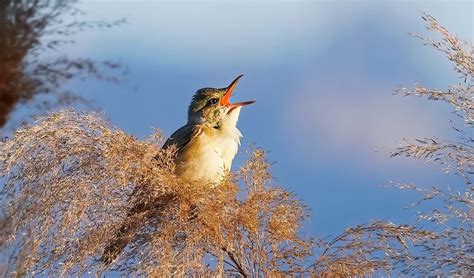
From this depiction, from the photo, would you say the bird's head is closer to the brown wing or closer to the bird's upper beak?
the bird's upper beak

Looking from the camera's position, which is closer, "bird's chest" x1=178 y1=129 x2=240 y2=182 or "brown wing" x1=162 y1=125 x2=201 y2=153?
"bird's chest" x1=178 y1=129 x2=240 y2=182

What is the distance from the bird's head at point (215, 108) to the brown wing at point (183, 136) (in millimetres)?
137

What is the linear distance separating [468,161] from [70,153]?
78.5 inches

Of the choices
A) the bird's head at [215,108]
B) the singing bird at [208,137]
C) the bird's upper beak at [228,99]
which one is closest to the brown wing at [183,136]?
the singing bird at [208,137]

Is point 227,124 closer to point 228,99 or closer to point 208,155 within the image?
point 228,99

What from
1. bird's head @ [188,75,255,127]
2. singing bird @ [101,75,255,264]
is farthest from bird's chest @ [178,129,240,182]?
bird's head @ [188,75,255,127]

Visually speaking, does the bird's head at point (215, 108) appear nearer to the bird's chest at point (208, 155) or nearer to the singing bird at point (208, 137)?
the singing bird at point (208, 137)

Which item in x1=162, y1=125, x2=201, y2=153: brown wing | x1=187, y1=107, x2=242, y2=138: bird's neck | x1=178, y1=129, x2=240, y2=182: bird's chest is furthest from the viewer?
x1=187, y1=107, x2=242, y2=138: bird's neck

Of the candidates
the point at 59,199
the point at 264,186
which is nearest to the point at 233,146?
the point at 264,186

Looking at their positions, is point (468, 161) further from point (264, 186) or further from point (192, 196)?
point (192, 196)

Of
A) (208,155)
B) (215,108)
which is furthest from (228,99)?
(208,155)

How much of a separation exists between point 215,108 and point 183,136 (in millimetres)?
319

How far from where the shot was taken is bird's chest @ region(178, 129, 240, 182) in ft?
16.1

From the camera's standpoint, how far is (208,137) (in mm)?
5133
